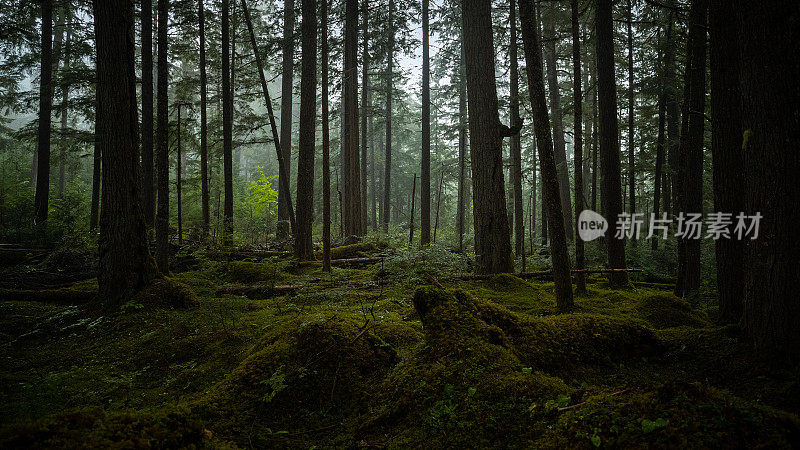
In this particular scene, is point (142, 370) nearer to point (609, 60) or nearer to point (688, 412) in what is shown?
point (688, 412)

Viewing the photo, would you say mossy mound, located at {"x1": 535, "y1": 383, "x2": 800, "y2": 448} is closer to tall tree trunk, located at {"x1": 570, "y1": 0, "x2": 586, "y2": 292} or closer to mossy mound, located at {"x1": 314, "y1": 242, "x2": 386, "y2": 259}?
tall tree trunk, located at {"x1": 570, "y1": 0, "x2": 586, "y2": 292}

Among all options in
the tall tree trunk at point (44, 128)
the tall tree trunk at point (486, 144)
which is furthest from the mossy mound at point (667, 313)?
the tall tree trunk at point (44, 128)

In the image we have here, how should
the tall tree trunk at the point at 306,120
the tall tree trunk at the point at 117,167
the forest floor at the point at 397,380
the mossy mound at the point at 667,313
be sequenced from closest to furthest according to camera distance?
the forest floor at the point at 397,380
the mossy mound at the point at 667,313
the tall tree trunk at the point at 117,167
the tall tree trunk at the point at 306,120

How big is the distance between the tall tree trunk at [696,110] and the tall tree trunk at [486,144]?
370 cm

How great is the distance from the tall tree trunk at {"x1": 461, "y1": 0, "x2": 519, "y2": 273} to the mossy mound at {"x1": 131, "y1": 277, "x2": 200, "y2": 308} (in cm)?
649

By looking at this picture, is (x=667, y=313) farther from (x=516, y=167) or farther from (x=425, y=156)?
(x=425, y=156)

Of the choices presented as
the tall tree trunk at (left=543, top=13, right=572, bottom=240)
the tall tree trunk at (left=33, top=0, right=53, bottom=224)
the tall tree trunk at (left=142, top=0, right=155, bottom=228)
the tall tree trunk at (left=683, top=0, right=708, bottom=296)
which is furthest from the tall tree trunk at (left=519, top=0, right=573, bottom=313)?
the tall tree trunk at (left=33, top=0, right=53, bottom=224)

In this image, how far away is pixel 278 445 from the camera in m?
2.81

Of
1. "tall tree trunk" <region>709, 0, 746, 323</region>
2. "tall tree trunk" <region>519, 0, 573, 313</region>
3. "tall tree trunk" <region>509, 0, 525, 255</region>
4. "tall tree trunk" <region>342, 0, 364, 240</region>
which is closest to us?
"tall tree trunk" <region>709, 0, 746, 323</region>

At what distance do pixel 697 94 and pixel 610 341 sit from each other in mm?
5848

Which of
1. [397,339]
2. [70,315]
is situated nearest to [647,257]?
[397,339]

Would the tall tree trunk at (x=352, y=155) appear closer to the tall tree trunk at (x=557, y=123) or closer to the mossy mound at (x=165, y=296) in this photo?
the mossy mound at (x=165, y=296)

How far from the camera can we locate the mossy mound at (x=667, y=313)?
6.00 metres

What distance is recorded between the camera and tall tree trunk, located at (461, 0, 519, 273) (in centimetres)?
822
